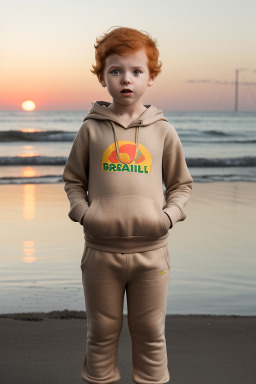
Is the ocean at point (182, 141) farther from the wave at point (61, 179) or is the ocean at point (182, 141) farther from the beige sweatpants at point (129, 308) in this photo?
the beige sweatpants at point (129, 308)

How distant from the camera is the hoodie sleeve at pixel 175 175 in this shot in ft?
9.25

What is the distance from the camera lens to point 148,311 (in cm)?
279

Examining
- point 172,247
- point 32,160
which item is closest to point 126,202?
point 172,247

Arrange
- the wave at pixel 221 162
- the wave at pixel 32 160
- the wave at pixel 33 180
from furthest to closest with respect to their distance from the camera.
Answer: the wave at pixel 221 162 → the wave at pixel 32 160 → the wave at pixel 33 180

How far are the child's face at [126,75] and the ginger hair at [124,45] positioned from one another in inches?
0.8

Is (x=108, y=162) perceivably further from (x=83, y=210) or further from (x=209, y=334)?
(x=209, y=334)

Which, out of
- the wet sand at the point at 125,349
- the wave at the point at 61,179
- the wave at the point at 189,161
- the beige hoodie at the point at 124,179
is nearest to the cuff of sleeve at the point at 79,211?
the beige hoodie at the point at 124,179

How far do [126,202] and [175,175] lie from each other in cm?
31

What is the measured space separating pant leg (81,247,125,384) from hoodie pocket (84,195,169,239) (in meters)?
0.11

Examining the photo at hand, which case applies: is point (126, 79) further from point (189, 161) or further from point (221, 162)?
point (221, 162)

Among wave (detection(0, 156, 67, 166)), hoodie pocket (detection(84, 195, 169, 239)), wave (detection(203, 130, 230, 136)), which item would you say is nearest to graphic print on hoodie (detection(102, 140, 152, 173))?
hoodie pocket (detection(84, 195, 169, 239))

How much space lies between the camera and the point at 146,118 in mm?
2785

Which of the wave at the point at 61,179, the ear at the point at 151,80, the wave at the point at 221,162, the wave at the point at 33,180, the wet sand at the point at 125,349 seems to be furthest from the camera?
the wave at the point at 221,162

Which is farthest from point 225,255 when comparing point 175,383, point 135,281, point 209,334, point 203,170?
point 203,170
